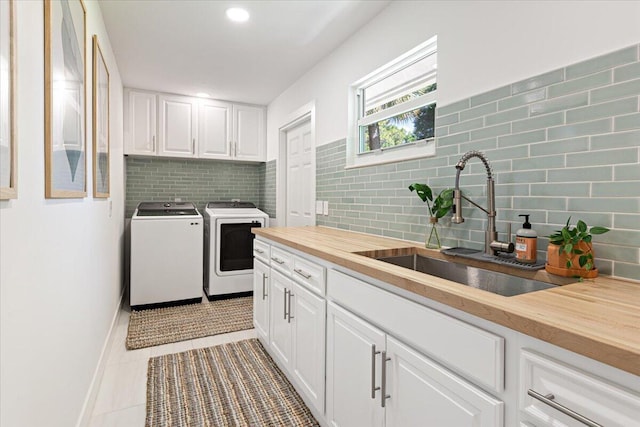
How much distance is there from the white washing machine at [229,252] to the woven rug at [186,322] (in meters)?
0.19

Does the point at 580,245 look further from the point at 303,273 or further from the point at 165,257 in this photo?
the point at 165,257

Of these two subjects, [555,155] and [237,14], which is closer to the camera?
[555,155]

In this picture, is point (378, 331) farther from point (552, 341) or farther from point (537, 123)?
point (537, 123)

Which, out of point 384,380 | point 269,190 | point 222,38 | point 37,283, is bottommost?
point 384,380

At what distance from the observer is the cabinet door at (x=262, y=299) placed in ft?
7.59

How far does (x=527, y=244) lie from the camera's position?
4.03 feet

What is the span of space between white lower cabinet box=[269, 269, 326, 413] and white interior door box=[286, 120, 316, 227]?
44.1 inches

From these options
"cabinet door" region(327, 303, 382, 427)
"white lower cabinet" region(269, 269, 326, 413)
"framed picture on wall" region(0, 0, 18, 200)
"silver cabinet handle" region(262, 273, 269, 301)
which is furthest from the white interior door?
"framed picture on wall" region(0, 0, 18, 200)

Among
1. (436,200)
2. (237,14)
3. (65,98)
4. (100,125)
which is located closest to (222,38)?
(237,14)

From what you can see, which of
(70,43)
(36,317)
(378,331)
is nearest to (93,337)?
(36,317)

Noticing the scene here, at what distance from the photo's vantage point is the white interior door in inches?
125

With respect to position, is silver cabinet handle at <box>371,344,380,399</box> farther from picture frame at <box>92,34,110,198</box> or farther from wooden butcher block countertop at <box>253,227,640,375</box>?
picture frame at <box>92,34,110,198</box>

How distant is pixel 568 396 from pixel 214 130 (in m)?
4.13

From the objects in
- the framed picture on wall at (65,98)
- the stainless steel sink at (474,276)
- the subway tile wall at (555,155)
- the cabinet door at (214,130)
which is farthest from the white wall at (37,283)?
the cabinet door at (214,130)
